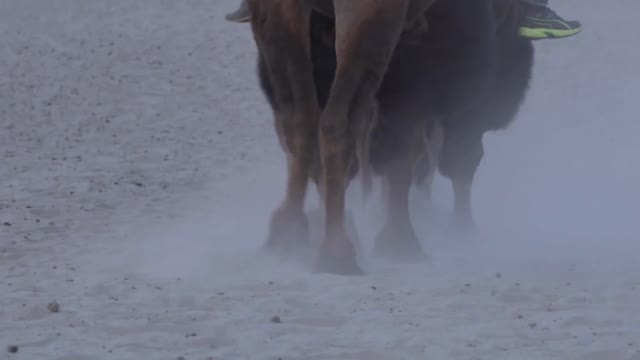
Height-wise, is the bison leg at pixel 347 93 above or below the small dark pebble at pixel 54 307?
above

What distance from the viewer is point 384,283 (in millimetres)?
7711

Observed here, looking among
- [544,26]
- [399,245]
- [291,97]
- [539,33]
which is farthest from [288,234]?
[544,26]

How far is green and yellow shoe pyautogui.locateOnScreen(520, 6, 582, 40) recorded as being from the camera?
1014cm

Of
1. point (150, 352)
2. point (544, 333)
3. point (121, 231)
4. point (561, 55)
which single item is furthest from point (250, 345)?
point (561, 55)

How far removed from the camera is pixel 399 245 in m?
8.53

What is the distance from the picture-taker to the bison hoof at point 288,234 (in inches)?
332

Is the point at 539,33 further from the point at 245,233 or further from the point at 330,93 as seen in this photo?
the point at 330,93

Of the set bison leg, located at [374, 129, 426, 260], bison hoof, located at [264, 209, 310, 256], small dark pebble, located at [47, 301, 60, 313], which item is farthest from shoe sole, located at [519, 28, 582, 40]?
small dark pebble, located at [47, 301, 60, 313]

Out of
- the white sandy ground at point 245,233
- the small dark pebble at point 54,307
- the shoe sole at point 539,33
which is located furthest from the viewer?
the shoe sole at point 539,33

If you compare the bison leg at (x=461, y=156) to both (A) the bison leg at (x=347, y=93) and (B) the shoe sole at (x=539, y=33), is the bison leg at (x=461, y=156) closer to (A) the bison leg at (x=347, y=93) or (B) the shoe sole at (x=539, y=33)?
(B) the shoe sole at (x=539, y=33)

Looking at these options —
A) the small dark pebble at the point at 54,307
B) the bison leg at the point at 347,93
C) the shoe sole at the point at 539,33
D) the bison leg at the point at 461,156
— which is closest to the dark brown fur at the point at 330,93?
the bison leg at the point at 347,93

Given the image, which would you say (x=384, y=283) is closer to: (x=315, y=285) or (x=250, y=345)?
(x=315, y=285)

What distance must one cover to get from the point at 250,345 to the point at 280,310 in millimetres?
632

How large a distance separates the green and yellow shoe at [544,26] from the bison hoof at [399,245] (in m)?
2.00
